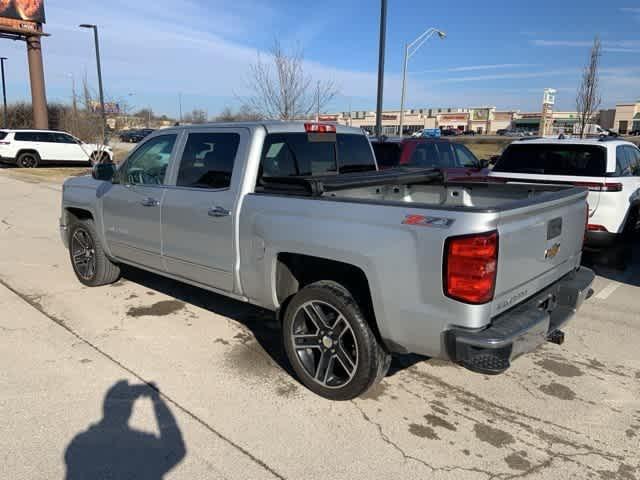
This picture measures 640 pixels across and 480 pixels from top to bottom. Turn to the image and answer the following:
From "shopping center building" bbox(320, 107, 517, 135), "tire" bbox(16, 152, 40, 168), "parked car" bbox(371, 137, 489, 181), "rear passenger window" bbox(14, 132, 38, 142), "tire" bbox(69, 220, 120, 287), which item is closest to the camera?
"tire" bbox(69, 220, 120, 287)

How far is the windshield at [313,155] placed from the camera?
3.98 m

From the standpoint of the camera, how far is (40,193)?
1449 centimetres

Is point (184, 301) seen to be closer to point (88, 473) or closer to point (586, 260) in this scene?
point (88, 473)

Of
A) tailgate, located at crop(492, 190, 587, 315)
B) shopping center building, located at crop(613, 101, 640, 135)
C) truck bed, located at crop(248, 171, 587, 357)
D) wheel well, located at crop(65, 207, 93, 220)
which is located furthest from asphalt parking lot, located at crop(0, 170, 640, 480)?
shopping center building, located at crop(613, 101, 640, 135)

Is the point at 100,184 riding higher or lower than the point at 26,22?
lower

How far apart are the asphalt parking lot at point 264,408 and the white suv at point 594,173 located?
1544mm

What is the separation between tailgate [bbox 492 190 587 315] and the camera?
2.82 meters

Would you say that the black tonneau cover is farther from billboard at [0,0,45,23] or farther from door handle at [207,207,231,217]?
billboard at [0,0,45,23]

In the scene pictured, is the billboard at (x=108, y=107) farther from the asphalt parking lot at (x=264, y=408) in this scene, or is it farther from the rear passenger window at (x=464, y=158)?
the asphalt parking lot at (x=264, y=408)

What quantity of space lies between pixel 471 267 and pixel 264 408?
1.70 meters

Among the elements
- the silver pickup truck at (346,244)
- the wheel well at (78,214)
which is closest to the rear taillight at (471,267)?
the silver pickup truck at (346,244)

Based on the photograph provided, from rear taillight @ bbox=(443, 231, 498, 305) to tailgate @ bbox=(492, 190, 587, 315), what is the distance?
78 millimetres

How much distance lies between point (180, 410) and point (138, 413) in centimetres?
27

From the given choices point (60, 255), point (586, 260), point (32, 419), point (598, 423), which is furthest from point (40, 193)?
point (598, 423)
